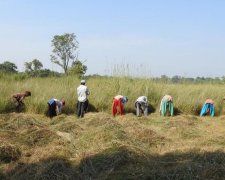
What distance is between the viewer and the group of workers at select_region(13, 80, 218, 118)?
11797mm

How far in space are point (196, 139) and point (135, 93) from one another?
6.26 m

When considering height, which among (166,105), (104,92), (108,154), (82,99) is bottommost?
(108,154)

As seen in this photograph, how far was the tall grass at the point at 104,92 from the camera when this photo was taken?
12586mm

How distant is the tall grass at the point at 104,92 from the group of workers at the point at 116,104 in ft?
1.45

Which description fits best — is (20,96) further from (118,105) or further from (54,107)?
(118,105)

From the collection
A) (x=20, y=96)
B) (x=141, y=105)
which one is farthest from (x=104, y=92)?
(x=20, y=96)

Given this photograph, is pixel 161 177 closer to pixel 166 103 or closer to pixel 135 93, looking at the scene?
pixel 166 103

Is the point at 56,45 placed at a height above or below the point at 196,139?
above

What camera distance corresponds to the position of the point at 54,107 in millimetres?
11734

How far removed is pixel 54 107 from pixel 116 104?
1.97m

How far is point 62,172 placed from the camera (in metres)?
5.00

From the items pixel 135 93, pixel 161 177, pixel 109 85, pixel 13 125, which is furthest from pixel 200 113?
pixel 161 177

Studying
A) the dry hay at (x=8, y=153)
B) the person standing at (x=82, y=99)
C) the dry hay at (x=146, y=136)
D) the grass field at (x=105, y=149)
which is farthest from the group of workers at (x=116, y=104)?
the dry hay at (x=8, y=153)

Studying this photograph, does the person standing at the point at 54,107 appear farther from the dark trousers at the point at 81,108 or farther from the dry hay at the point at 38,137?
the dry hay at the point at 38,137
